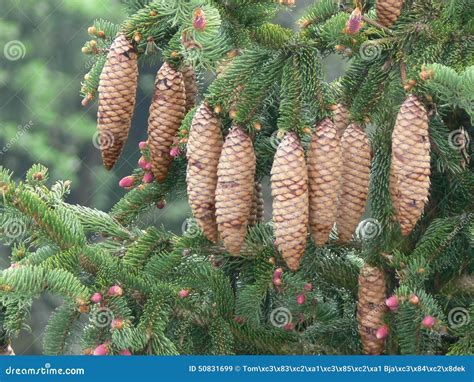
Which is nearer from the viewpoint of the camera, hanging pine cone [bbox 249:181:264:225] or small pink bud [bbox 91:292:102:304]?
small pink bud [bbox 91:292:102:304]

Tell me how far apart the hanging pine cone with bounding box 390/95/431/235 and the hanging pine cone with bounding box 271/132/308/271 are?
0.11 m

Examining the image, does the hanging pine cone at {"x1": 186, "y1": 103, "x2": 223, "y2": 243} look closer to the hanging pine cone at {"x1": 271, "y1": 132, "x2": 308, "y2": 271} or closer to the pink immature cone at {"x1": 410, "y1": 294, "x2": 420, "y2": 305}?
the hanging pine cone at {"x1": 271, "y1": 132, "x2": 308, "y2": 271}

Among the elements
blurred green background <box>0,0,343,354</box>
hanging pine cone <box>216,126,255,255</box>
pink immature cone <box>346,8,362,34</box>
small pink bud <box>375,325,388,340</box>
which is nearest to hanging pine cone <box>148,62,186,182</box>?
hanging pine cone <box>216,126,255,255</box>

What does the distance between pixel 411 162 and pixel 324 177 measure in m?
0.10

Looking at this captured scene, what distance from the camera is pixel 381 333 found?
1.15m

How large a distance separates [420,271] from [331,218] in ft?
0.42

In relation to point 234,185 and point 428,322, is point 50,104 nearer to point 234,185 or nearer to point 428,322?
point 234,185

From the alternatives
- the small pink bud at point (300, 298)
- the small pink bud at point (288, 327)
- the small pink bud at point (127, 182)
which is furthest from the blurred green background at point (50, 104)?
the small pink bud at point (300, 298)

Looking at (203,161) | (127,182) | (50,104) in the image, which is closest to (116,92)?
(203,161)

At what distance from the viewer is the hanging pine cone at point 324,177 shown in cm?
106

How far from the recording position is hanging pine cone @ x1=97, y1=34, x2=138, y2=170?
113cm

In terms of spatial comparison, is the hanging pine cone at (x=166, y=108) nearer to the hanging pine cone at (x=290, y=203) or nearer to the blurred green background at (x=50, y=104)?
the hanging pine cone at (x=290, y=203)

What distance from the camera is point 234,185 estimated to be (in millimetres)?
1069

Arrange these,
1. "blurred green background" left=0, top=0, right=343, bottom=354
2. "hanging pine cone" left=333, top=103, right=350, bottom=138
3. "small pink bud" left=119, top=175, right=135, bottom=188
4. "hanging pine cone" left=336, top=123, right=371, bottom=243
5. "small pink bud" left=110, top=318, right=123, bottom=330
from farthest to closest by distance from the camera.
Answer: "blurred green background" left=0, top=0, right=343, bottom=354 → "small pink bud" left=119, top=175, right=135, bottom=188 → "hanging pine cone" left=333, top=103, right=350, bottom=138 → "hanging pine cone" left=336, top=123, right=371, bottom=243 → "small pink bud" left=110, top=318, right=123, bottom=330
